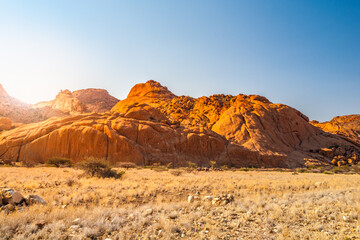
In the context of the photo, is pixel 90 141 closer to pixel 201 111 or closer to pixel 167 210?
pixel 167 210

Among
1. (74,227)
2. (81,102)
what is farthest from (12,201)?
(81,102)

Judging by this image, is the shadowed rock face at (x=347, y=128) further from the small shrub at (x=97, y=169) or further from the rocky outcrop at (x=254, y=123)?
the small shrub at (x=97, y=169)

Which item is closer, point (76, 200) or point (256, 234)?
point (256, 234)

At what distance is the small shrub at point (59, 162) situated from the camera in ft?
79.8

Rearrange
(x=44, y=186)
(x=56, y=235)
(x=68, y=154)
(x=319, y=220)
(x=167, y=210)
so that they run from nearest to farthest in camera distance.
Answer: (x=56, y=235), (x=319, y=220), (x=167, y=210), (x=44, y=186), (x=68, y=154)

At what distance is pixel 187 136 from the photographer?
37.4 metres

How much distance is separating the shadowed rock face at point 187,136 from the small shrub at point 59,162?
2.21 m

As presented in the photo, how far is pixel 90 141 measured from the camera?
95.6ft

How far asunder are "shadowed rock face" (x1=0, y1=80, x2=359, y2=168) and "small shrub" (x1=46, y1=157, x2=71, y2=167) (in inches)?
86.9

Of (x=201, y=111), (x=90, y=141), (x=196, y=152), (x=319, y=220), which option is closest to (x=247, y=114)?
(x=201, y=111)

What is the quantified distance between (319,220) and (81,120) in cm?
3386

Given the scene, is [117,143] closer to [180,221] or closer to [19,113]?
[180,221]

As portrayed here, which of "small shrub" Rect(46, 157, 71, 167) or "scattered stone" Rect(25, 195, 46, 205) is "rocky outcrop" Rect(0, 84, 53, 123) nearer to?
"small shrub" Rect(46, 157, 71, 167)

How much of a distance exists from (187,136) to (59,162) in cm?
2087
